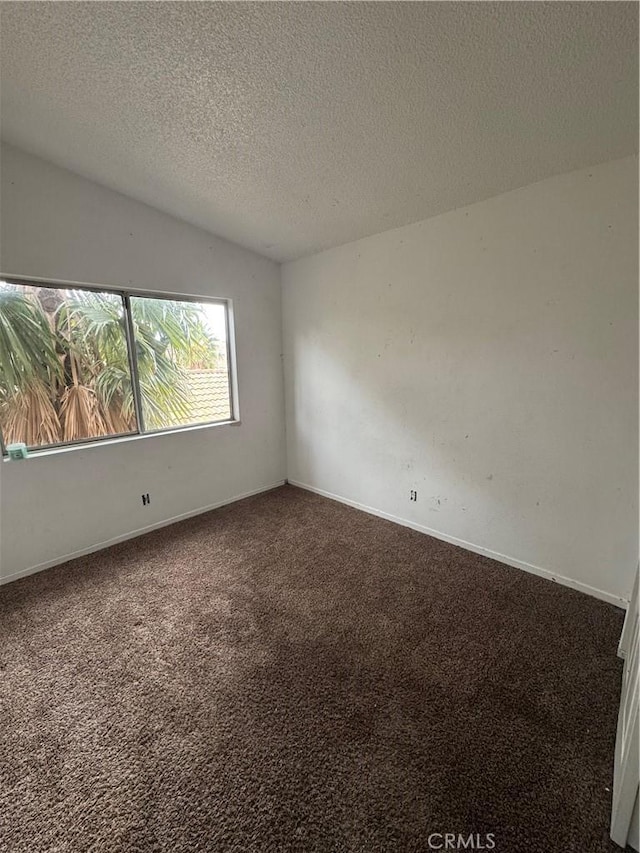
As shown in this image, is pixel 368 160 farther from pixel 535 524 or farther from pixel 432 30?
pixel 535 524

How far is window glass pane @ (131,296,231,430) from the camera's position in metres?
2.88

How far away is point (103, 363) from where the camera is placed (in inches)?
104

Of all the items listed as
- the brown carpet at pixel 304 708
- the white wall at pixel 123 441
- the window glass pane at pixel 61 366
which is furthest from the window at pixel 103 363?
the brown carpet at pixel 304 708

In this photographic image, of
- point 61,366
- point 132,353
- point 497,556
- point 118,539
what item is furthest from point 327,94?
point 118,539

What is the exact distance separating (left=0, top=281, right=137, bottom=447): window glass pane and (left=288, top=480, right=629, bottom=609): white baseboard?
85.7 inches

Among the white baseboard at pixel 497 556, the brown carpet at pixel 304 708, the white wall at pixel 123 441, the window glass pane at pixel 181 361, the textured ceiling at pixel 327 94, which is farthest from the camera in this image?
the window glass pane at pixel 181 361

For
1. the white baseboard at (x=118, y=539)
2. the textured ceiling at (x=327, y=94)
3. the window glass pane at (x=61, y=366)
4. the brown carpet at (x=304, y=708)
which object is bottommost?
the brown carpet at (x=304, y=708)

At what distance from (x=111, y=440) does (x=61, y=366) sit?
0.63 meters

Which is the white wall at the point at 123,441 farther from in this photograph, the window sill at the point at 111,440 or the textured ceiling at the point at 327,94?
the textured ceiling at the point at 327,94

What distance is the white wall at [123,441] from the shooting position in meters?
2.24

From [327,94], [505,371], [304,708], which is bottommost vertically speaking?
[304,708]

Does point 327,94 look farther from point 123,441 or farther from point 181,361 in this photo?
point 123,441

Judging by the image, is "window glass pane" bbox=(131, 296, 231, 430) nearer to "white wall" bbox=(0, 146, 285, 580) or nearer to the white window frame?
the white window frame

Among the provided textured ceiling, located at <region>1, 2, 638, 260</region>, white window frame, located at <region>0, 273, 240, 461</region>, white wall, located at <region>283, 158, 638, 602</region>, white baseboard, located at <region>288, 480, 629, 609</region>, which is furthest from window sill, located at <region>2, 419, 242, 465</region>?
textured ceiling, located at <region>1, 2, 638, 260</region>
